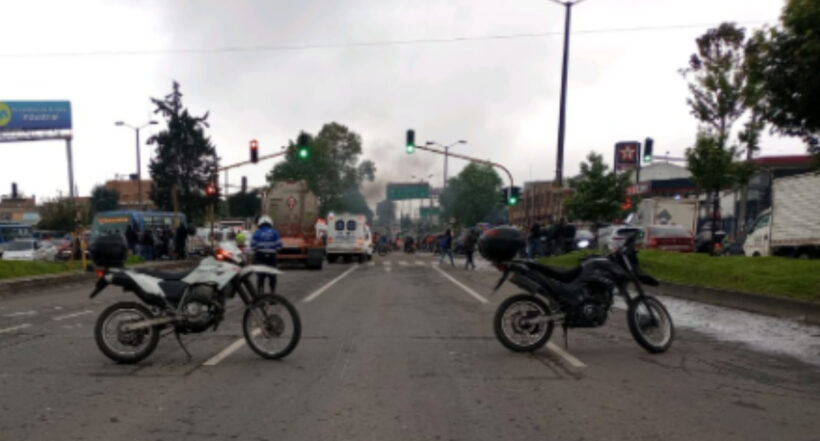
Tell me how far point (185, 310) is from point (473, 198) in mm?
87121

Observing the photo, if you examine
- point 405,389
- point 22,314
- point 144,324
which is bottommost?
point 22,314

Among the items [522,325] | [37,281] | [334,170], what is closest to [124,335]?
[522,325]

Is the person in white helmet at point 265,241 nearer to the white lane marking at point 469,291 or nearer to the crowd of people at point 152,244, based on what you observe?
the white lane marking at point 469,291

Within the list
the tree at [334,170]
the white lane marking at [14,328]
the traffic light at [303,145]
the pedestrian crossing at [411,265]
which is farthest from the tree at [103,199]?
the white lane marking at [14,328]

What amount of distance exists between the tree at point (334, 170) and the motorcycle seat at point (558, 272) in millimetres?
74369

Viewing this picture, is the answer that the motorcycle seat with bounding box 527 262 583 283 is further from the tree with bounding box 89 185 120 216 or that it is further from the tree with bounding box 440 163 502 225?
the tree with bounding box 89 185 120 216

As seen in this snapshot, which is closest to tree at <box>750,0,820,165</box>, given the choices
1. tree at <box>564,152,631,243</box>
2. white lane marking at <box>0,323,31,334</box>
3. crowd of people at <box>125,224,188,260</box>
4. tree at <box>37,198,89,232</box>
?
white lane marking at <box>0,323,31,334</box>

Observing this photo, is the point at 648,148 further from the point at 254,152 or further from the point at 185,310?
the point at 185,310

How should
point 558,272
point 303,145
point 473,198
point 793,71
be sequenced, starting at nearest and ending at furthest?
point 558,272, point 793,71, point 303,145, point 473,198

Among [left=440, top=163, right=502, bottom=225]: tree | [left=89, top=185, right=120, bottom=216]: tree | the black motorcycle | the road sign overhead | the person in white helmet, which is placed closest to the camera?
the black motorcycle

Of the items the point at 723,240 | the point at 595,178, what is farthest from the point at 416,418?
the point at 723,240

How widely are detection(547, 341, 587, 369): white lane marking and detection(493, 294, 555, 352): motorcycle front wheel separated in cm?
24

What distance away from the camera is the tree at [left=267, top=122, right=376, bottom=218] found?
275ft

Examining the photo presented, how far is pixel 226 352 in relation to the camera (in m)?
7.90
